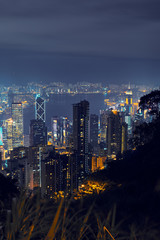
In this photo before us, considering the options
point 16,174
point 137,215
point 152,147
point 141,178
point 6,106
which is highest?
point 6,106

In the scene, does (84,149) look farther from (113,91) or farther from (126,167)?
(113,91)

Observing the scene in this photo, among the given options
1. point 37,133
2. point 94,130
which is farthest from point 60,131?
point 94,130

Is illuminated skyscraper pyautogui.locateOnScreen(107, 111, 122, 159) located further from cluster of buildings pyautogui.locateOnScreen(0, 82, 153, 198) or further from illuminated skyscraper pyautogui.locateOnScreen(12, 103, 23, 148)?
illuminated skyscraper pyautogui.locateOnScreen(12, 103, 23, 148)

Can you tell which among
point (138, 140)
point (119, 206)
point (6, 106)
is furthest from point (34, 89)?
point (119, 206)

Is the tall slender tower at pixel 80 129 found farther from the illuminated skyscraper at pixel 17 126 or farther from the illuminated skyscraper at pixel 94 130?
the illuminated skyscraper at pixel 17 126

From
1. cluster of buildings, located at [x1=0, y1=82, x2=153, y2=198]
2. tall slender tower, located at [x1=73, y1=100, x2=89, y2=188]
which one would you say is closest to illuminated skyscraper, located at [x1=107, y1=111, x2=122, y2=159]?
cluster of buildings, located at [x1=0, y1=82, x2=153, y2=198]

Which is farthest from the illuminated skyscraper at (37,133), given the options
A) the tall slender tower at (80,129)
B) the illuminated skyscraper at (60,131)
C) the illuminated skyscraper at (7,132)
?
the tall slender tower at (80,129)

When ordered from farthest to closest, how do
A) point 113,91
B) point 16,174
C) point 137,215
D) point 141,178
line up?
point 113,91 < point 16,174 < point 141,178 < point 137,215
